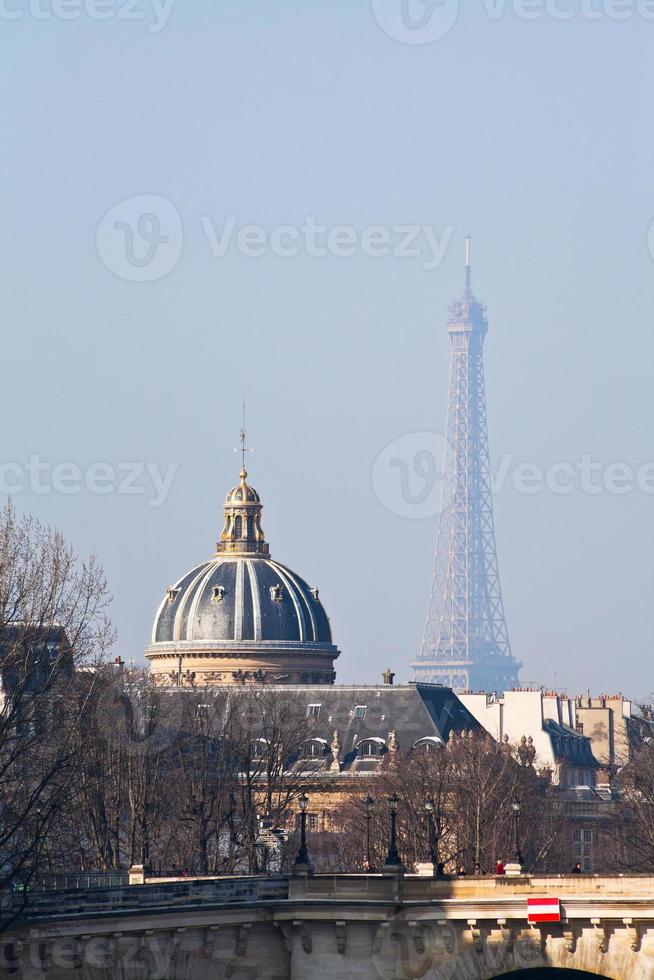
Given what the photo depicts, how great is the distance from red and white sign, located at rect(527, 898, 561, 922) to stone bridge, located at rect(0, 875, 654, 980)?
0.26 m

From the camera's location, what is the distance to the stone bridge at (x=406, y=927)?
234ft

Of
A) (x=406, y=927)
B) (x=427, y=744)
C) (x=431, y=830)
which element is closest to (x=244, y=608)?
(x=427, y=744)

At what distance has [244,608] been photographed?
186875 millimetres

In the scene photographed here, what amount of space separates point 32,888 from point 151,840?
3281cm

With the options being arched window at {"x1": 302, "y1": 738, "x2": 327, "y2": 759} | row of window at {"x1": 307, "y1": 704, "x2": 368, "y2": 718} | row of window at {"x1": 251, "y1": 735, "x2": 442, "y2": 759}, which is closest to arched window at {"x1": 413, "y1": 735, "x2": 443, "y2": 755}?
row of window at {"x1": 251, "y1": 735, "x2": 442, "y2": 759}

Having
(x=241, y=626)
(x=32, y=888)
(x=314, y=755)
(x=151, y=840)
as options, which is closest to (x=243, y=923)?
(x=32, y=888)

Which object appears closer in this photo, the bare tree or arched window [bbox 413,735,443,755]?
the bare tree

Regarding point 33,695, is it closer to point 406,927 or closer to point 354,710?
point 406,927

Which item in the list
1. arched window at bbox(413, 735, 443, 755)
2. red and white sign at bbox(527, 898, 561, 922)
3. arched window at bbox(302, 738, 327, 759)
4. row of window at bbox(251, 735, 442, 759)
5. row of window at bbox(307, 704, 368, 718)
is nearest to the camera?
red and white sign at bbox(527, 898, 561, 922)

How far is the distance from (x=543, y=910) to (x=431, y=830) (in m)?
32.7

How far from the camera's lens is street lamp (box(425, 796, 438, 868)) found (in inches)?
3703

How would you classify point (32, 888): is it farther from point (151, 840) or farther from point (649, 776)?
point (649, 776)

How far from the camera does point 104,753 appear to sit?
101 m

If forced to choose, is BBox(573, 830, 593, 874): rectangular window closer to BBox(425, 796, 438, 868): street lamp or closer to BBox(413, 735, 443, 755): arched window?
BBox(413, 735, 443, 755): arched window
